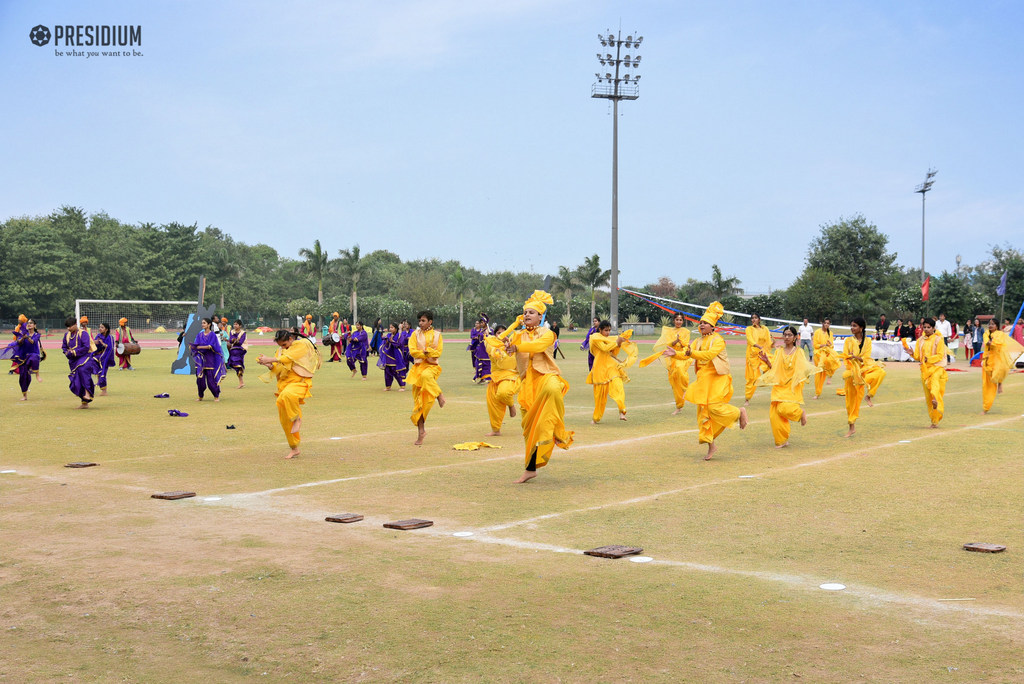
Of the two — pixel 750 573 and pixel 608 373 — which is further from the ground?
pixel 608 373

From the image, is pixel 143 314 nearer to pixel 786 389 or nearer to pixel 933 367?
pixel 933 367

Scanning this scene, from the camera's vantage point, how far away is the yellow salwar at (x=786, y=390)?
1197cm

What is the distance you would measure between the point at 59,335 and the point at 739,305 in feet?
153

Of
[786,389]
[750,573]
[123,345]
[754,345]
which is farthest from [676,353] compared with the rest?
[123,345]

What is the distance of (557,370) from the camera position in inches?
396

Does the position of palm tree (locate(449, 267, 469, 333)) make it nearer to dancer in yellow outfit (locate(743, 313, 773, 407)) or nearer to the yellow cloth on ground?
dancer in yellow outfit (locate(743, 313, 773, 407))

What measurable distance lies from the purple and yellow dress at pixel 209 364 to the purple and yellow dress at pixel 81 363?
1876 mm

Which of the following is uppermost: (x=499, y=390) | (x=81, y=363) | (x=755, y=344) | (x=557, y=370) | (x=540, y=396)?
(x=755, y=344)

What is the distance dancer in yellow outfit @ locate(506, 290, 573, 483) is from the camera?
31.0 ft

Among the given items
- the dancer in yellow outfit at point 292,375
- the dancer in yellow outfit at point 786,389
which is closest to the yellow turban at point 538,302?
the dancer in yellow outfit at point 292,375

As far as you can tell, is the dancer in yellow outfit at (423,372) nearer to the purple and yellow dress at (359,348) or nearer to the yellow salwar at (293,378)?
the yellow salwar at (293,378)

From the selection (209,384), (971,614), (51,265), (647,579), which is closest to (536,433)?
(647,579)

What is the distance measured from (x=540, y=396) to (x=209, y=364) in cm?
1111

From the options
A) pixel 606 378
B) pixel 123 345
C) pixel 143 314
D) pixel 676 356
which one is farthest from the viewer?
pixel 143 314
